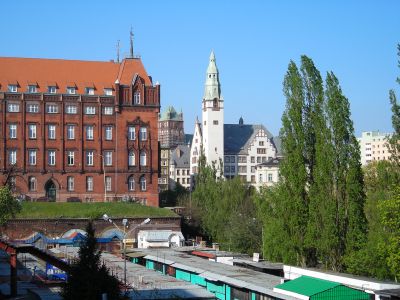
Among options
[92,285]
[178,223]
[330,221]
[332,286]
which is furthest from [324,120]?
[178,223]

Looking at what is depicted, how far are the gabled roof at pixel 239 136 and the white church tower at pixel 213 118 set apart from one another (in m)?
3.82

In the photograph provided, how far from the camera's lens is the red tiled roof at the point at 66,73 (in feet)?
275

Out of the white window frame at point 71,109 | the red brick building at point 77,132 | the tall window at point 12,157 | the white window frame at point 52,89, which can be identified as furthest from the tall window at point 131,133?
the tall window at point 12,157

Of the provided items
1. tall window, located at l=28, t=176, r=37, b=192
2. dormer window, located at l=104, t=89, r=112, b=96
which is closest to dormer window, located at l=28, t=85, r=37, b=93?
dormer window, located at l=104, t=89, r=112, b=96

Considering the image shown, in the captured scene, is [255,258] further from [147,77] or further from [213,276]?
[147,77]

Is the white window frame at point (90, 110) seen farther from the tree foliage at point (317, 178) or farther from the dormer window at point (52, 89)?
the tree foliage at point (317, 178)

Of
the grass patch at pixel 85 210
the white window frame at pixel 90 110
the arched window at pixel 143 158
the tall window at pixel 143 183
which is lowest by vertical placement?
the grass patch at pixel 85 210

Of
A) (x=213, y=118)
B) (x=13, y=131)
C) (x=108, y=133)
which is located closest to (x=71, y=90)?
(x=108, y=133)

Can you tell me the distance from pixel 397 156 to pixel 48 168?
5141 cm

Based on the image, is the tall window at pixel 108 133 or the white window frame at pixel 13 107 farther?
the tall window at pixel 108 133

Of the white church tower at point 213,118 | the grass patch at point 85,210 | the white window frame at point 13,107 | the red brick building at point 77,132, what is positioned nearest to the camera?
the grass patch at point 85,210

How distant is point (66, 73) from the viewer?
283 feet

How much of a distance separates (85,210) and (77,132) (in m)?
11.0

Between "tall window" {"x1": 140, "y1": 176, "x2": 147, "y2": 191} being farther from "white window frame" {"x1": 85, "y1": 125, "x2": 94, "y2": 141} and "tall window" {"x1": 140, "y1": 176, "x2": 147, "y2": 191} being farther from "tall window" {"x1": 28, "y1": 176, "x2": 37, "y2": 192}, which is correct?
"tall window" {"x1": 28, "y1": 176, "x2": 37, "y2": 192}
